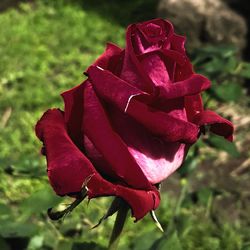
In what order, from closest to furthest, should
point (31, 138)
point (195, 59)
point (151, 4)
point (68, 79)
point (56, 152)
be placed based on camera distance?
point (56, 152) → point (195, 59) → point (31, 138) → point (68, 79) → point (151, 4)

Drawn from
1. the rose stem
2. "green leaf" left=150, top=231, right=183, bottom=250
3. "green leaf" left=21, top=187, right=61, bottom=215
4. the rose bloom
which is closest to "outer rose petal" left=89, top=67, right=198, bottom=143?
the rose bloom

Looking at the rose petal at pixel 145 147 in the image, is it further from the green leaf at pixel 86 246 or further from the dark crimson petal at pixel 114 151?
the green leaf at pixel 86 246

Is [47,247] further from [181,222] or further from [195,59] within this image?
[195,59]

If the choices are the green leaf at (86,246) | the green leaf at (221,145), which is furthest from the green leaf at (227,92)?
the green leaf at (86,246)

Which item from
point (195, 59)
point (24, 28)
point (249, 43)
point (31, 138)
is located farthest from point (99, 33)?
point (195, 59)

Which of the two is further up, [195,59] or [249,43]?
[195,59]

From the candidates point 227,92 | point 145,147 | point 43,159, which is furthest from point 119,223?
point 43,159

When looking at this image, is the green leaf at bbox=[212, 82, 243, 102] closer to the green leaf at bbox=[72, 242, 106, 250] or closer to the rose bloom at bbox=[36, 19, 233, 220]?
the green leaf at bbox=[72, 242, 106, 250]
